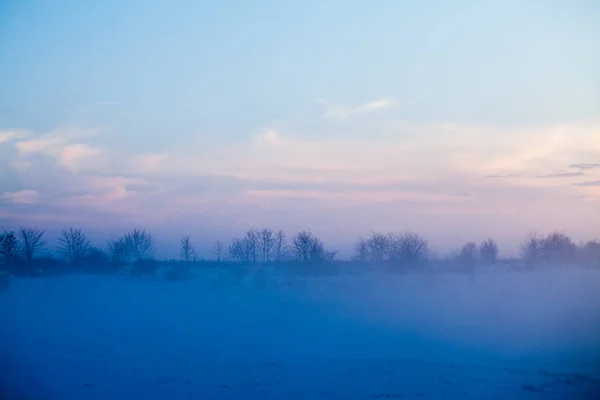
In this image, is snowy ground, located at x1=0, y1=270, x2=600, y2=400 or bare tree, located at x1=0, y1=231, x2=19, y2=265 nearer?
snowy ground, located at x1=0, y1=270, x2=600, y2=400

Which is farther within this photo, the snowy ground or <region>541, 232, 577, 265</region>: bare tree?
<region>541, 232, 577, 265</region>: bare tree

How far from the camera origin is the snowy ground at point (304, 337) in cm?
2266

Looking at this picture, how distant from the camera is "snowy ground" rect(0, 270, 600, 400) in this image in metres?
22.7

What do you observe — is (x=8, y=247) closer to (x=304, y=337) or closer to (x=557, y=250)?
(x=304, y=337)

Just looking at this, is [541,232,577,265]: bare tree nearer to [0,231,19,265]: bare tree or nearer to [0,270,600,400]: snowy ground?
[0,270,600,400]: snowy ground

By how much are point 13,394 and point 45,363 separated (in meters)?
6.67

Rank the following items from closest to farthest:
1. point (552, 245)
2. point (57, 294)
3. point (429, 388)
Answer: point (429, 388), point (57, 294), point (552, 245)

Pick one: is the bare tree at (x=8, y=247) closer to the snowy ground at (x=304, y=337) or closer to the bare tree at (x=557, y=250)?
the snowy ground at (x=304, y=337)

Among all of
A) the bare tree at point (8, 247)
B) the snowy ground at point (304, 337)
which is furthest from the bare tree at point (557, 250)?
the bare tree at point (8, 247)

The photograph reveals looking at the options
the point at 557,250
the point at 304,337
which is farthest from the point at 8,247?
the point at 557,250

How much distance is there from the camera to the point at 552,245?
70000 millimetres

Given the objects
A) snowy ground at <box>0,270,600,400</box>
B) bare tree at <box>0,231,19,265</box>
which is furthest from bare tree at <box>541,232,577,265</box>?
bare tree at <box>0,231,19,265</box>

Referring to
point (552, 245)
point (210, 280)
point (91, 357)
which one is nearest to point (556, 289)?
point (552, 245)

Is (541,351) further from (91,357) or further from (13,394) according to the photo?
(13,394)
